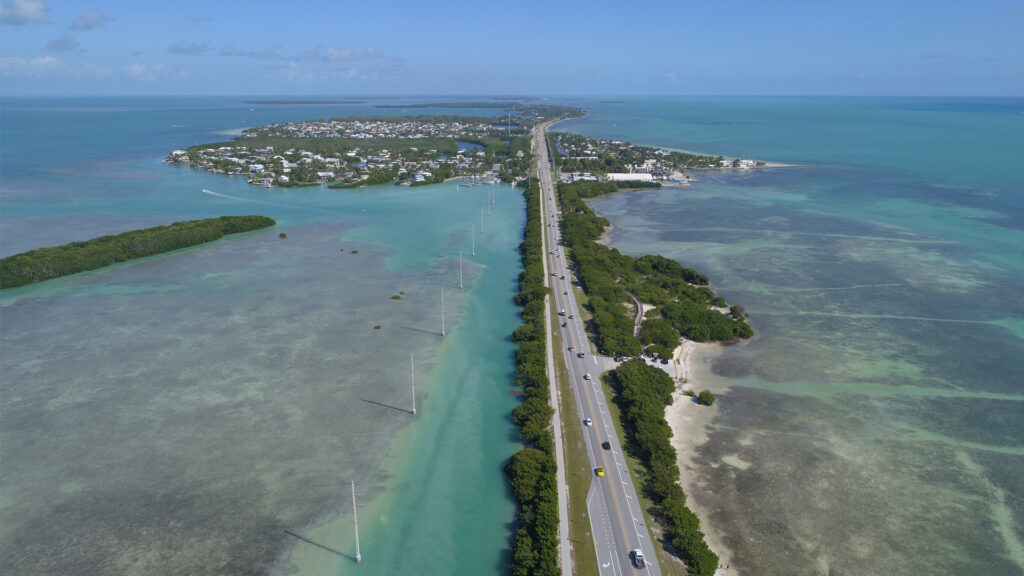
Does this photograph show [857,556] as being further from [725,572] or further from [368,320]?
[368,320]

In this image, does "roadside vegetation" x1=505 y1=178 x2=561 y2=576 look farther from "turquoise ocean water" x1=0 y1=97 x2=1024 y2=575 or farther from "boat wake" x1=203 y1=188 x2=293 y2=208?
A: "boat wake" x1=203 y1=188 x2=293 y2=208

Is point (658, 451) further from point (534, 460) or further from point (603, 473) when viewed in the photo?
point (534, 460)

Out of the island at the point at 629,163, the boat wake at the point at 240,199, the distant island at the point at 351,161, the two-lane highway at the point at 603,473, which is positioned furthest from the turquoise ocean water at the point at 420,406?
the island at the point at 629,163

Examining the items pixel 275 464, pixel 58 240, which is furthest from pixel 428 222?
pixel 275 464

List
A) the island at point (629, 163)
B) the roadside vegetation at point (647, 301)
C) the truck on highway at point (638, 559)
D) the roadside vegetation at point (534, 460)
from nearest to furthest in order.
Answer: the truck on highway at point (638, 559), the roadside vegetation at point (534, 460), the roadside vegetation at point (647, 301), the island at point (629, 163)

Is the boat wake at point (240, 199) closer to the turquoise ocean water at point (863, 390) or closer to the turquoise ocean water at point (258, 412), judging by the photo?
the turquoise ocean water at point (258, 412)
